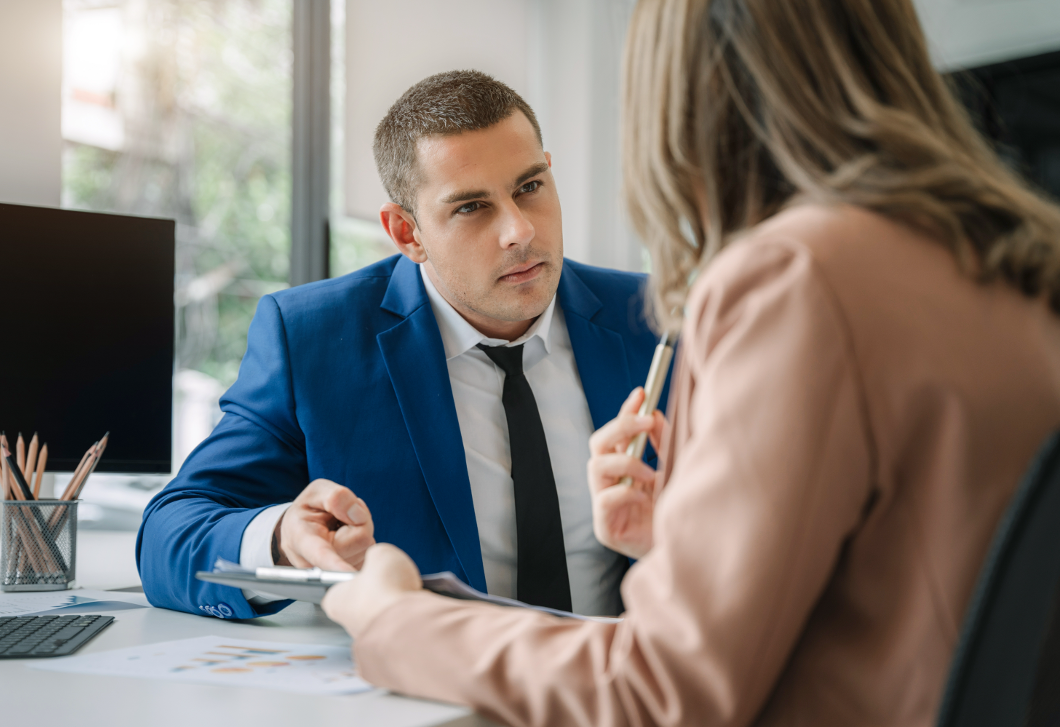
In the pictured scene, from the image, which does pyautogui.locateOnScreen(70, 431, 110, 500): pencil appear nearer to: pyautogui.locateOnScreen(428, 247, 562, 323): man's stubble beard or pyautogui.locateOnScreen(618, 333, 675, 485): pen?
pyautogui.locateOnScreen(428, 247, 562, 323): man's stubble beard

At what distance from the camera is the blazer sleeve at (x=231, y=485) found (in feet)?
4.00

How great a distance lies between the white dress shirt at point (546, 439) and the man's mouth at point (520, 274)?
105 millimetres

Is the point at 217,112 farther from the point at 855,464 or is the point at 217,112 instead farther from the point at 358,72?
the point at 855,464

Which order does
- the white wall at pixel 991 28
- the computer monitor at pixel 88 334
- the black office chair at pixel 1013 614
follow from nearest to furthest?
the black office chair at pixel 1013 614 < the computer monitor at pixel 88 334 < the white wall at pixel 991 28

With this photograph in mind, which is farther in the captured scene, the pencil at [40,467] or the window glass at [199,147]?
the window glass at [199,147]

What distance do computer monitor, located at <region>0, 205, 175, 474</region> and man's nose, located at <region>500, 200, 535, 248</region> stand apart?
0.62 m

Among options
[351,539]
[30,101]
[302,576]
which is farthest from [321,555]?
[30,101]

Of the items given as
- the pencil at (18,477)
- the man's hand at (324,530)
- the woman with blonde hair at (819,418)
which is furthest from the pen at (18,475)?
the woman with blonde hair at (819,418)

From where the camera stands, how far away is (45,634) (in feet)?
3.30

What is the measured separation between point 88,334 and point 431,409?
621 millimetres

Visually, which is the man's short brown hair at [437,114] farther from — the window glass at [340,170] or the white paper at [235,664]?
the window glass at [340,170]

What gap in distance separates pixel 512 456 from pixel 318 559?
1.76ft

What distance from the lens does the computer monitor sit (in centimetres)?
152

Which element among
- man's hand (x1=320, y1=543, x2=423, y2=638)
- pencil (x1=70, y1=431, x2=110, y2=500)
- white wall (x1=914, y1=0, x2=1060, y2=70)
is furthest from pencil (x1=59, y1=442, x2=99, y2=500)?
white wall (x1=914, y1=0, x2=1060, y2=70)
